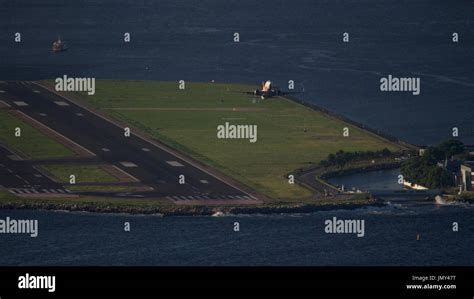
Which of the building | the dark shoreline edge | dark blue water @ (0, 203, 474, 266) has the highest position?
the building

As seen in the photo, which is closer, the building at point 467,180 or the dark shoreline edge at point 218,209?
the dark shoreline edge at point 218,209

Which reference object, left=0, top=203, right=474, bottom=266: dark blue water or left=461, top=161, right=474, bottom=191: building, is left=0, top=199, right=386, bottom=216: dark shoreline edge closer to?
left=0, top=203, right=474, bottom=266: dark blue water

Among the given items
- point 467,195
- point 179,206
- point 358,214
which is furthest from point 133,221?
point 467,195

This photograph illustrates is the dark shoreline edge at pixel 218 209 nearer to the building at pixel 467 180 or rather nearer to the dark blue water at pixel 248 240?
the dark blue water at pixel 248 240

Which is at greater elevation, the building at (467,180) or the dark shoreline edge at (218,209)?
the building at (467,180)

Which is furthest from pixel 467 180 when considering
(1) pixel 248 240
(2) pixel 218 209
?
(1) pixel 248 240

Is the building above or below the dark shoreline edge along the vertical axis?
above

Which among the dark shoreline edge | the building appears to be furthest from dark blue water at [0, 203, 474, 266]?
the building

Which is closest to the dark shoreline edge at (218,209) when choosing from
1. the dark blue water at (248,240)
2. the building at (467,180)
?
the dark blue water at (248,240)
